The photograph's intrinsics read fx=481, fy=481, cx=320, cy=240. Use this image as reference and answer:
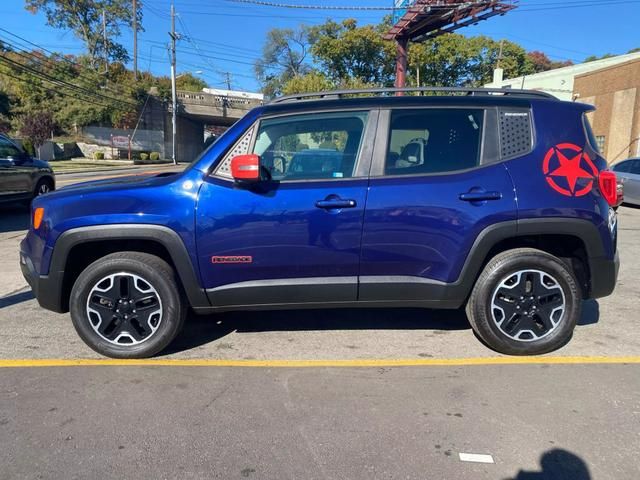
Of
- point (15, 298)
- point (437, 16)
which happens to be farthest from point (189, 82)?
point (15, 298)

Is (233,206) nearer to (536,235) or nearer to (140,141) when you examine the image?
(536,235)

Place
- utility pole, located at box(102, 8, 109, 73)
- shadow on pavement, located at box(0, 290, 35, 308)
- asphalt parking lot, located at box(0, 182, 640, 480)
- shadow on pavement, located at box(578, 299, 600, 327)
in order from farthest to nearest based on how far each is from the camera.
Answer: utility pole, located at box(102, 8, 109, 73), shadow on pavement, located at box(0, 290, 35, 308), shadow on pavement, located at box(578, 299, 600, 327), asphalt parking lot, located at box(0, 182, 640, 480)

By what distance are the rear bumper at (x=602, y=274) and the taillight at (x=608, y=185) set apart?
1.48 feet

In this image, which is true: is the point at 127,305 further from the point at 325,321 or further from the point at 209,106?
the point at 209,106

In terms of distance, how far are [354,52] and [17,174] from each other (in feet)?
151

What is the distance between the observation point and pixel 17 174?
32.7 feet

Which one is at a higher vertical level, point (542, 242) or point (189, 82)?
point (189, 82)

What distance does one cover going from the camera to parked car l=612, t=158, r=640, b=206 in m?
12.8

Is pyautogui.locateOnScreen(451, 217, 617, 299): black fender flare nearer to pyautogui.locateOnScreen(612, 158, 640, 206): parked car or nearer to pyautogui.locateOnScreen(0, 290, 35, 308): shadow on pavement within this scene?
pyautogui.locateOnScreen(0, 290, 35, 308): shadow on pavement

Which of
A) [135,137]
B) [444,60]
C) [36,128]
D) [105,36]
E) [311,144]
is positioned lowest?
[311,144]

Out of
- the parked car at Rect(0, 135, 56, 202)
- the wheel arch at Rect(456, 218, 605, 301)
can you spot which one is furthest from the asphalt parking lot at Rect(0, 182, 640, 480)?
the parked car at Rect(0, 135, 56, 202)

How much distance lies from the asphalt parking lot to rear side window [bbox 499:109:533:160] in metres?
1.56

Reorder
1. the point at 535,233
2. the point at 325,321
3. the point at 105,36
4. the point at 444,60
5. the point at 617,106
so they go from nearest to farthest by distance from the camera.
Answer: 1. the point at 535,233
2. the point at 325,321
3. the point at 617,106
4. the point at 444,60
5. the point at 105,36

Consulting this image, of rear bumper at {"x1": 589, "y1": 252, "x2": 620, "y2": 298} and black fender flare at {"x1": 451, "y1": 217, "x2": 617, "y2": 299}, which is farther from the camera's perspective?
rear bumper at {"x1": 589, "y1": 252, "x2": 620, "y2": 298}
